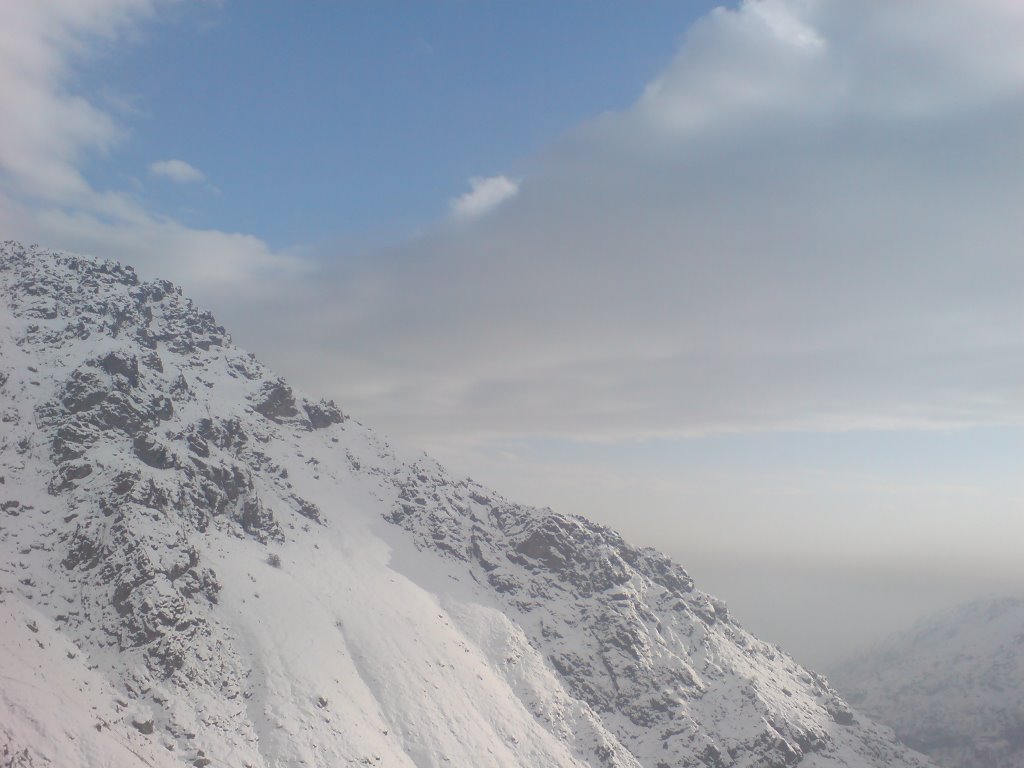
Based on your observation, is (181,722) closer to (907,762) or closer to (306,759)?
(306,759)

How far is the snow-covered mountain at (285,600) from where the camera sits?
72000mm

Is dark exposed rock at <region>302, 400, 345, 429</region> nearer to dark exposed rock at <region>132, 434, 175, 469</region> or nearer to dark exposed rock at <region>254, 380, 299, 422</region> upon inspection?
dark exposed rock at <region>254, 380, 299, 422</region>

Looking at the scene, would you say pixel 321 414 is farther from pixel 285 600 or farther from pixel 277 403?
pixel 285 600

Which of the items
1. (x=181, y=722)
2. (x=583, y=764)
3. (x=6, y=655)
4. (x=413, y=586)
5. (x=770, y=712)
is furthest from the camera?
(x=770, y=712)

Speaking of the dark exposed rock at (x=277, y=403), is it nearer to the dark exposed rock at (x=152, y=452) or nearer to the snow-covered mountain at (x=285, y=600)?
the snow-covered mountain at (x=285, y=600)

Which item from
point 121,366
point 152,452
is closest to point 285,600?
point 152,452

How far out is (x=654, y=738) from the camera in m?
132

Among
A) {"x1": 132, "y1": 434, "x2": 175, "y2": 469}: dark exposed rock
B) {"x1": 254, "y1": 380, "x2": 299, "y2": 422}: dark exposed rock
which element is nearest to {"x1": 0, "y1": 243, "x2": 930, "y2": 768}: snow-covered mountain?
{"x1": 132, "y1": 434, "x2": 175, "y2": 469}: dark exposed rock

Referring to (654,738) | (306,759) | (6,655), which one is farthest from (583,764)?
(6,655)

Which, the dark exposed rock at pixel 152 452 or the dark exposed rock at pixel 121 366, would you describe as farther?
the dark exposed rock at pixel 121 366

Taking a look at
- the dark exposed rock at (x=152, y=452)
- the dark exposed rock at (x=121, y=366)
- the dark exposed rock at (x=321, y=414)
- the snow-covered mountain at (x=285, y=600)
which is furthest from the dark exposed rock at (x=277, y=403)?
the dark exposed rock at (x=152, y=452)

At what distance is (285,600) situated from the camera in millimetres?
97562

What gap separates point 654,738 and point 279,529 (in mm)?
87519

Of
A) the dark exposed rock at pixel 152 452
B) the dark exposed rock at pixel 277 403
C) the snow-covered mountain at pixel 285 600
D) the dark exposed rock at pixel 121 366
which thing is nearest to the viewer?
the snow-covered mountain at pixel 285 600
